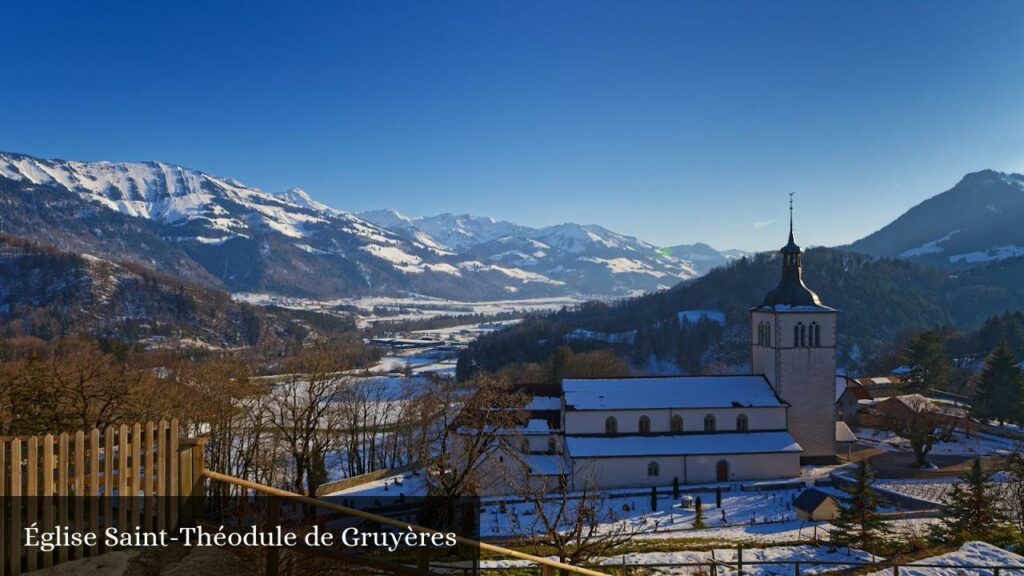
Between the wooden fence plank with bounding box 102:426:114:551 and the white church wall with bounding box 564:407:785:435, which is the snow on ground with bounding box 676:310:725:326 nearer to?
the white church wall with bounding box 564:407:785:435

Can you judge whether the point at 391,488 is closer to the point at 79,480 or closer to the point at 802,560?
the point at 802,560

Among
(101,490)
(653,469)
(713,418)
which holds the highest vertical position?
(101,490)

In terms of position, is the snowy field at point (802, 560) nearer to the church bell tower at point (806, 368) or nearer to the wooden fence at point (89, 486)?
the wooden fence at point (89, 486)

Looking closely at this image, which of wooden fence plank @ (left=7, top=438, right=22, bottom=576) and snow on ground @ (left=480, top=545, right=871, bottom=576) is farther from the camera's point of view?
snow on ground @ (left=480, top=545, right=871, bottom=576)

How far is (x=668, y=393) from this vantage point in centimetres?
4084

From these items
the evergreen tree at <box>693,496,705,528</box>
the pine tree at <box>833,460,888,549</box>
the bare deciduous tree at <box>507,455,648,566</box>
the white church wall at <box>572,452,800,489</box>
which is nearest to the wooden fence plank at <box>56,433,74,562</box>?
the bare deciduous tree at <box>507,455,648,566</box>

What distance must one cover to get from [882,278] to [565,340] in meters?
74.3

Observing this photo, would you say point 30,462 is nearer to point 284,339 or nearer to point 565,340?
point 565,340

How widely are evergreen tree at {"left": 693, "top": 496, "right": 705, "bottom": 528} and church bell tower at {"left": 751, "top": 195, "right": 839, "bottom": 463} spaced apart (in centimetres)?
1429

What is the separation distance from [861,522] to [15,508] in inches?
1039

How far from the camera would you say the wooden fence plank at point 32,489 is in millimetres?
6098

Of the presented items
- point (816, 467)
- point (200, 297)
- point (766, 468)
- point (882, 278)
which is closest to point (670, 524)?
point (766, 468)

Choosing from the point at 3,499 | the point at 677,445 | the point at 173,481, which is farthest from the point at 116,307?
the point at 3,499

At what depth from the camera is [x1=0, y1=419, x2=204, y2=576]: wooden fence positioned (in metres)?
6.08
